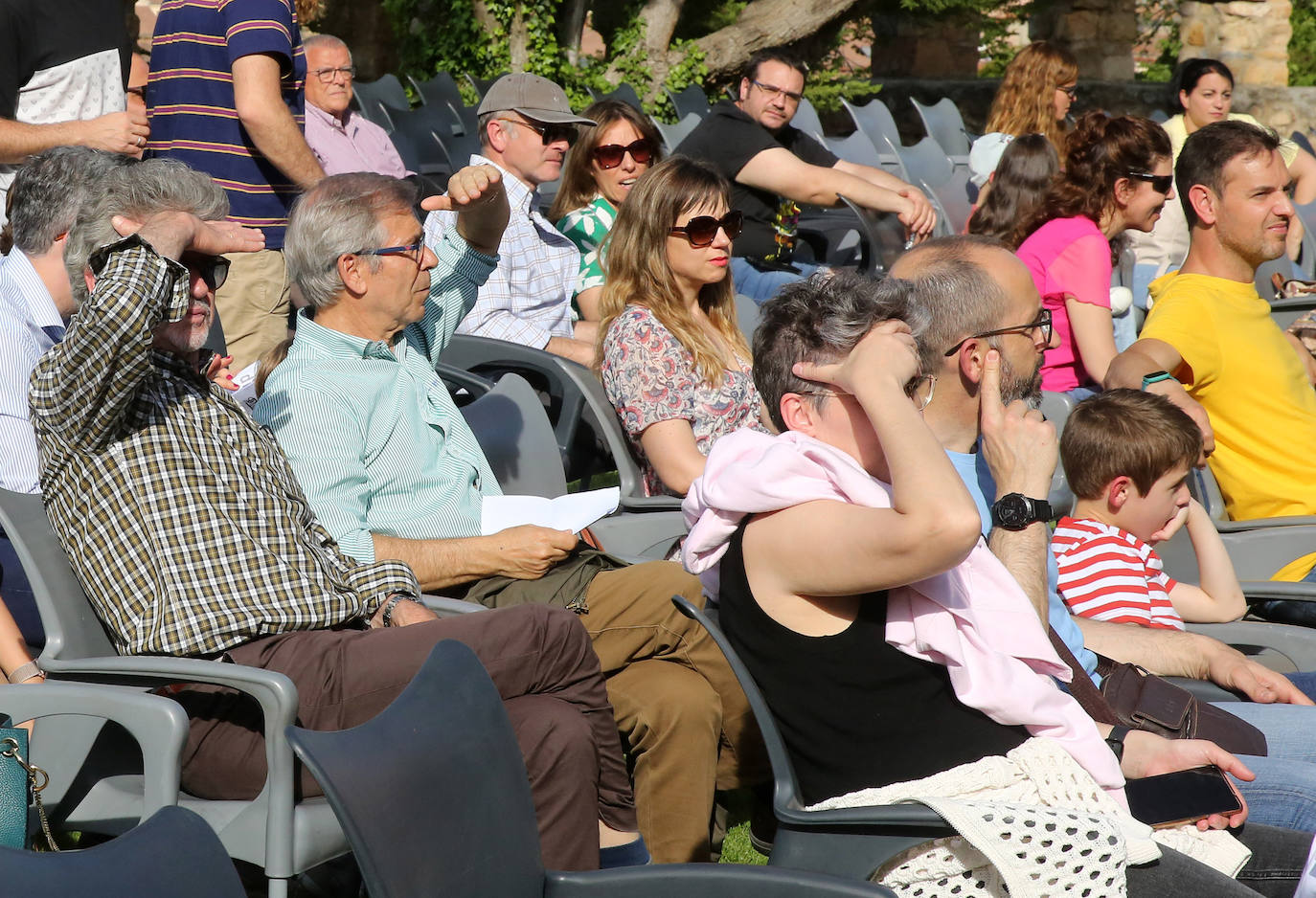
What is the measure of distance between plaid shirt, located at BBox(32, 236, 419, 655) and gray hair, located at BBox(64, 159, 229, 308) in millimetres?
146

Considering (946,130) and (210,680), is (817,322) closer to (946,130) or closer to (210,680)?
(210,680)

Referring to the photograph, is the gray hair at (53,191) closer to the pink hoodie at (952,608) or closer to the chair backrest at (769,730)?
the pink hoodie at (952,608)

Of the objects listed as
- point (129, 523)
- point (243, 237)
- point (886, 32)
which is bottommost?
point (129, 523)

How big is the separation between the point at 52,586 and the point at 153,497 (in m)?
0.22

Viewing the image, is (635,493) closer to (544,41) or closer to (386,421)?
(386,421)

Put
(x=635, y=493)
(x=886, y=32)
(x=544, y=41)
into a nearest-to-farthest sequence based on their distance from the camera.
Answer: (x=635, y=493)
(x=544, y=41)
(x=886, y=32)

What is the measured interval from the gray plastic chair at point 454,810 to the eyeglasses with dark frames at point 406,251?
4.42ft

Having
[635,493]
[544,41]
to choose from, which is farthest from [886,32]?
[635,493]

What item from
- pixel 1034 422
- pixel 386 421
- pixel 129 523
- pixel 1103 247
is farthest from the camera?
pixel 1103 247

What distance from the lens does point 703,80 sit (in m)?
12.4

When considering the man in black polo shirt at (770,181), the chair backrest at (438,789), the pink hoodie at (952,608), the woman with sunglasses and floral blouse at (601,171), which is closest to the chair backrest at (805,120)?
the man in black polo shirt at (770,181)

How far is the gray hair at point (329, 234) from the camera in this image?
2.83 meters

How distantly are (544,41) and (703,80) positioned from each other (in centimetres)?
185

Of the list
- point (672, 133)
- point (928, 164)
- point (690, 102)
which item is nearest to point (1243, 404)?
point (672, 133)
